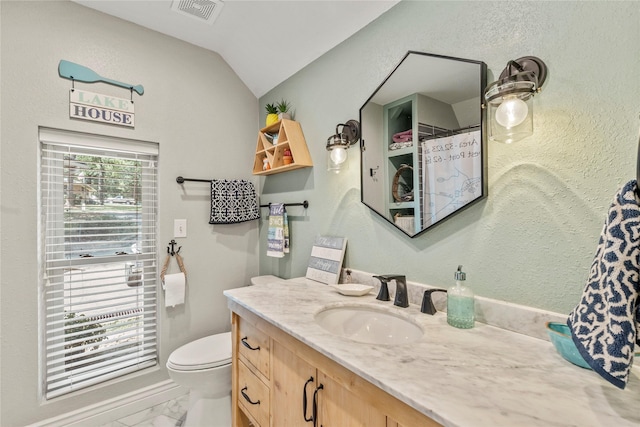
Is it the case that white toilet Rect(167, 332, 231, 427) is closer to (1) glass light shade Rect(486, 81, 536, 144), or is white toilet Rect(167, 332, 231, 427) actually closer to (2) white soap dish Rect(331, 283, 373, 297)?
(2) white soap dish Rect(331, 283, 373, 297)

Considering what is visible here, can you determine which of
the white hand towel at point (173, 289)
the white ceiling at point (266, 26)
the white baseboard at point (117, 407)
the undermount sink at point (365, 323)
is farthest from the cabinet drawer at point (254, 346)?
the white ceiling at point (266, 26)

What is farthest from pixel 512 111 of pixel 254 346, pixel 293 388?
pixel 254 346

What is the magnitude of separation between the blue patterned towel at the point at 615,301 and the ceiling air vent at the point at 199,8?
80.7 inches

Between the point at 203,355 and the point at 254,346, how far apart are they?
0.67 metres

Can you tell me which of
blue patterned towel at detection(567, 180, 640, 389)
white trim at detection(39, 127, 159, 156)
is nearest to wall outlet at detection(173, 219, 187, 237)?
white trim at detection(39, 127, 159, 156)

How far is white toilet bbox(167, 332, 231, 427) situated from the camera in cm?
154

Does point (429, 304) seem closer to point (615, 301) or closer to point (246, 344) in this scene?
point (615, 301)

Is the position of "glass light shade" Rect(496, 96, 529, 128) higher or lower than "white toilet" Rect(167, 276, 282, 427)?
higher

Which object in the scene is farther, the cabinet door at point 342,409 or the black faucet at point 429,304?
the black faucet at point 429,304

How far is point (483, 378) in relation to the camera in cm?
65

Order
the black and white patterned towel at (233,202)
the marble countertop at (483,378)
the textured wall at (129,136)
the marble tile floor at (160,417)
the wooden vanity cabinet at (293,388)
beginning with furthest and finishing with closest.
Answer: the black and white patterned towel at (233,202)
the marble tile floor at (160,417)
the textured wall at (129,136)
the wooden vanity cabinet at (293,388)
the marble countertop at (483,378)

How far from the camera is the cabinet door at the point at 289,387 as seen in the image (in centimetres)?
93

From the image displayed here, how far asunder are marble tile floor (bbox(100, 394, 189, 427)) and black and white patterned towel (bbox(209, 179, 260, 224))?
124 cm

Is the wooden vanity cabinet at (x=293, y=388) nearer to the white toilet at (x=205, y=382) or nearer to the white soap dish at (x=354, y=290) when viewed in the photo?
the white toilet at (x=205, y=382)
